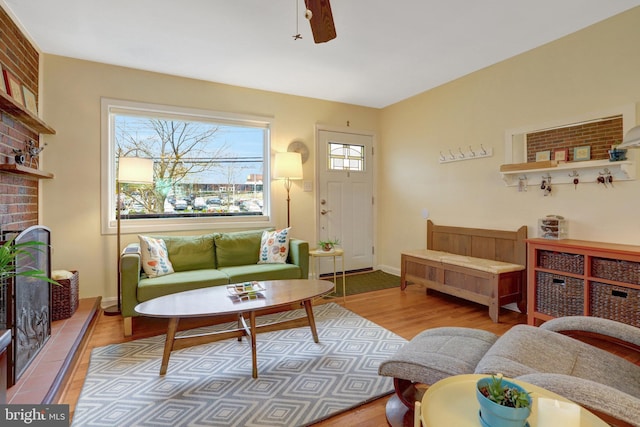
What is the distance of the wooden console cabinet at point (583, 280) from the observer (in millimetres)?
2285

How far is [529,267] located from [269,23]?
3.08 metres

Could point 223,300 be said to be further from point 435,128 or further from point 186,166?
point 435,128

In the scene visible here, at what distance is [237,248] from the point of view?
3.53 metres

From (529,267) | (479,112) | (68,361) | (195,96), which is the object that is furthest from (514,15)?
(68,361)

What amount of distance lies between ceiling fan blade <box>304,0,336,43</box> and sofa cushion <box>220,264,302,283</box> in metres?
2.15

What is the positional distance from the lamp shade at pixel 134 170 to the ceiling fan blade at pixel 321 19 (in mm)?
2139

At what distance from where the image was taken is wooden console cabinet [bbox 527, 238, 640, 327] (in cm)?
229

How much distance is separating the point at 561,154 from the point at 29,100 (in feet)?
15.4

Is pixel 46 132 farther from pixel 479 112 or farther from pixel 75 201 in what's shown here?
pixel 479 112

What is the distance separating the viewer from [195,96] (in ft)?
12.4

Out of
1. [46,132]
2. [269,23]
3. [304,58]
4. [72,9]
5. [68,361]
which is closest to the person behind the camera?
[68,361]

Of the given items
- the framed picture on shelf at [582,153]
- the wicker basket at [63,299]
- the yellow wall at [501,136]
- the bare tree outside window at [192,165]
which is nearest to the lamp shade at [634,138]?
the yellow wall at [501,136]

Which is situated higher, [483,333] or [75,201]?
[75,201]

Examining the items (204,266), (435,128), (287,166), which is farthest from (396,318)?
(435,128)
